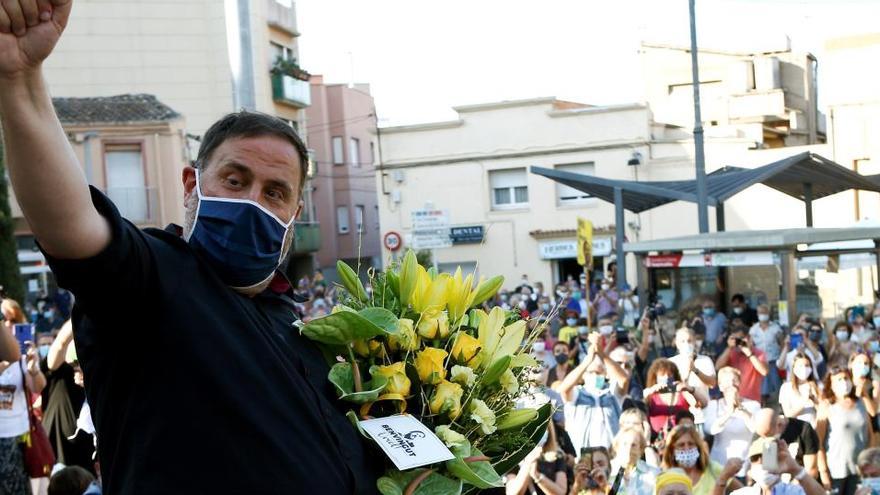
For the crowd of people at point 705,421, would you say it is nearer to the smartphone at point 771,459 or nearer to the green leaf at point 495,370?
the smartphone at point 771,459

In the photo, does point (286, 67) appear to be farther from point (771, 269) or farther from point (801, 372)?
point (801, 372)

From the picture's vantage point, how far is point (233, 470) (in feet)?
7.13

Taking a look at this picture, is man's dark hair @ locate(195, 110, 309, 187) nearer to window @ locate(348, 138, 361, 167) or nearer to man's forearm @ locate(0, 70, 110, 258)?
man's forearm @ locate(0, 70, 110, 258)

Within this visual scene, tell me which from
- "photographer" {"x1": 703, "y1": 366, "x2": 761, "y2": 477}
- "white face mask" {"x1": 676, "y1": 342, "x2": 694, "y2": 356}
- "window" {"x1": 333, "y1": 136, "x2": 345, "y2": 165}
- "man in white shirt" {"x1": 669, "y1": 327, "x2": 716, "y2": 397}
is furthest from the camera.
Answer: "window" {"x1": 333, "y1": 136, "x2": 345, "y2": 165}

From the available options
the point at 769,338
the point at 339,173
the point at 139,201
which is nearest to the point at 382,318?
the point at 769,338

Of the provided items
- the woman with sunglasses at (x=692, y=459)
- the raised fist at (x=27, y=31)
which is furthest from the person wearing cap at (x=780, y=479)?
the raised fist at (x=27, y=31)

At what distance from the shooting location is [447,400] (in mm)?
2691

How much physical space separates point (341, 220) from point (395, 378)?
44481 millimetres

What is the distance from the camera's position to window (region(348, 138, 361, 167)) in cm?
4769

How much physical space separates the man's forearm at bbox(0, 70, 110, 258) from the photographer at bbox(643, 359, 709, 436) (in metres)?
7.82

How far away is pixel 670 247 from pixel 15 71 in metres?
17.3

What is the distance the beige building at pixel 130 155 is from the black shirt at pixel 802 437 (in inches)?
1138

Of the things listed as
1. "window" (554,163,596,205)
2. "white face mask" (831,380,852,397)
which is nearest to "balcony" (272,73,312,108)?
"window" (554,163,596,205)

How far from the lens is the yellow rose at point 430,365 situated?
2.71 metres
